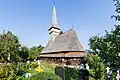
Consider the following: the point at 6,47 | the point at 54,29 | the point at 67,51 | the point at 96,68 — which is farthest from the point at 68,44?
the point at 96,68

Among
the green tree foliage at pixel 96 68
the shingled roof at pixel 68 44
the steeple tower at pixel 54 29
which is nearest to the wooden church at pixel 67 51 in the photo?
the shingled roof at pixel 68 44

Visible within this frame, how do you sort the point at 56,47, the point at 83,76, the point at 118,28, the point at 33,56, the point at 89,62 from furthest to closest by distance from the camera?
1. the point at 33,56
2. the point at 56,47
3. the point at 89,62
4. the point at 118,28
5. the point at 83,76

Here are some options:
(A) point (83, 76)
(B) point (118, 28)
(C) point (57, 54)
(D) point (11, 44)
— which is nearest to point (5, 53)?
(D) point (11, 44)

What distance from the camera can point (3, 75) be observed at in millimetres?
16156

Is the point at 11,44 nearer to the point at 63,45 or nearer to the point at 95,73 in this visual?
the point at 63,45

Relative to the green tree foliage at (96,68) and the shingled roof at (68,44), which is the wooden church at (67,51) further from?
the green tree foliage at (96,68)

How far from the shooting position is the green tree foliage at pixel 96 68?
26216 mm

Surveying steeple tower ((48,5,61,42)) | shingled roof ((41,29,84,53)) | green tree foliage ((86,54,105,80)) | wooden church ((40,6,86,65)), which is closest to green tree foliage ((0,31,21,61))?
wooden church ((40,6,86,65))

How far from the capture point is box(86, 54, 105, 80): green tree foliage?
26216mm

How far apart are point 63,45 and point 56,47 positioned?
295 cm

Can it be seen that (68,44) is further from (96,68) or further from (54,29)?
(96,68)

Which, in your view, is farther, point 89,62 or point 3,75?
point 89,62

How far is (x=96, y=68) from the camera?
2752 centimetres

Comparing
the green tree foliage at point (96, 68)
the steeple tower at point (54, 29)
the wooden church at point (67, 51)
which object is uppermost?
the steeple tower at point (54, 29)
